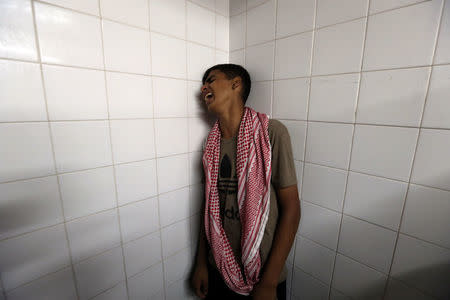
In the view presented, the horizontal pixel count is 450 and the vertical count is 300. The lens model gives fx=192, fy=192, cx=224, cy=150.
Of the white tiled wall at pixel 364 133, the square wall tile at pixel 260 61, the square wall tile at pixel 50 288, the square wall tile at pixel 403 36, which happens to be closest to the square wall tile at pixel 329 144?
the white tiled wall at pixel 364 133

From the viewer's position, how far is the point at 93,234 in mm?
799

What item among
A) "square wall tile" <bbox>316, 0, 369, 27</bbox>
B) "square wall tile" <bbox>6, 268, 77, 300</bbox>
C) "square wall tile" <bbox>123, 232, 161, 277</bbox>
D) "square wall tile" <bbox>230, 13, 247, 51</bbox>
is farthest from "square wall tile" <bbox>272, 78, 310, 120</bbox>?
"square wall tile" <bbox>6, 268, 77, 300</bbox>

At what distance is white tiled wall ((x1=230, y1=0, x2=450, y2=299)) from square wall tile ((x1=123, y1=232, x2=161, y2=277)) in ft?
2.36

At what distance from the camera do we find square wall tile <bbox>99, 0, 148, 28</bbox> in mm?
725

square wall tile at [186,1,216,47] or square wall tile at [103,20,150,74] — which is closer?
square wall tile at [103,20,150,74]

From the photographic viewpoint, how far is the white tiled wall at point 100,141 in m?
0.62

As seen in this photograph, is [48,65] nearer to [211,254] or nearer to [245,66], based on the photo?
[245,66]

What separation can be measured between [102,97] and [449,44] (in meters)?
1.16

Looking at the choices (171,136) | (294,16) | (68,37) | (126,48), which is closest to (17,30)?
(68,37)

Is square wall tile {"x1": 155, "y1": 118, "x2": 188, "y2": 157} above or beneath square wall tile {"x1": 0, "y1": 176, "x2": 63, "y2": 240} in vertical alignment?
above

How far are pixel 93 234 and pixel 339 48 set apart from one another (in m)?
1.25

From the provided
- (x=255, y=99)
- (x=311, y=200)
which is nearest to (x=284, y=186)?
(x=311, y=200)

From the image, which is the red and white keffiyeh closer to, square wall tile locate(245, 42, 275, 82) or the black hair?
the black hair

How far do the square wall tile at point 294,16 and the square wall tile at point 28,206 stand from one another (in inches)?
44.5
